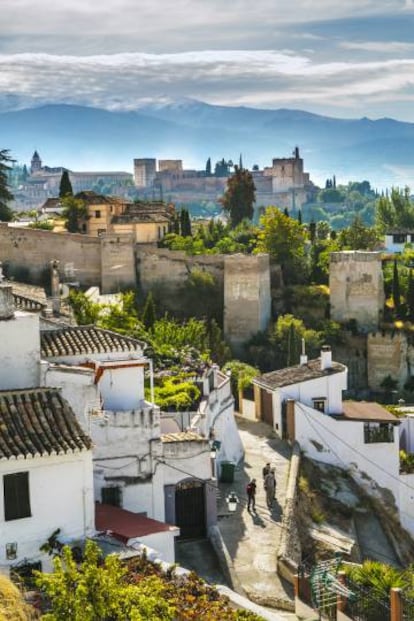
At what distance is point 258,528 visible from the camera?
66.8 feet

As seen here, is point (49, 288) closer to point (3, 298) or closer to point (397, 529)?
point (397, 529)

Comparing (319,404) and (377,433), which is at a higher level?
(319,404)

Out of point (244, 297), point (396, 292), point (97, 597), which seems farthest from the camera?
point (396, 292)

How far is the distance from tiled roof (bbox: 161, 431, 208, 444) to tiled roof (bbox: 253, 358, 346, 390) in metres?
7.43

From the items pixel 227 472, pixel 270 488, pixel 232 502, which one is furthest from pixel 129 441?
pixel 227 472

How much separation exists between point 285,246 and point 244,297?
5.33 m

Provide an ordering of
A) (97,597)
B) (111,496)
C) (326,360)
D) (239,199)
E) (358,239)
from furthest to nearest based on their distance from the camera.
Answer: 1. (239,199)
2. (358,239)
3. (326,360)
4. (111,496)
5. (97,597)

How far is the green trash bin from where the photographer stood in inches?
906

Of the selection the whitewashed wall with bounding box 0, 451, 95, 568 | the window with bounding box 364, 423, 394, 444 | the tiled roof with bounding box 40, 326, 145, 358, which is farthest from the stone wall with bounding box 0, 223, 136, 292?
the whitewashed wall with bounding box 0, 451, 95, 568

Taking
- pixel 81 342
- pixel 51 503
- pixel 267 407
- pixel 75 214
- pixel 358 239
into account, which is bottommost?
pixel 267 407

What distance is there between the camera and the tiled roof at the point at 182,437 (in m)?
19.8

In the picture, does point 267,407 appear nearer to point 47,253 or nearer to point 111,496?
point 111,496

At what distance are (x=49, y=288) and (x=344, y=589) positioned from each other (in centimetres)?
2922

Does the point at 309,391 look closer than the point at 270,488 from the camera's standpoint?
No
